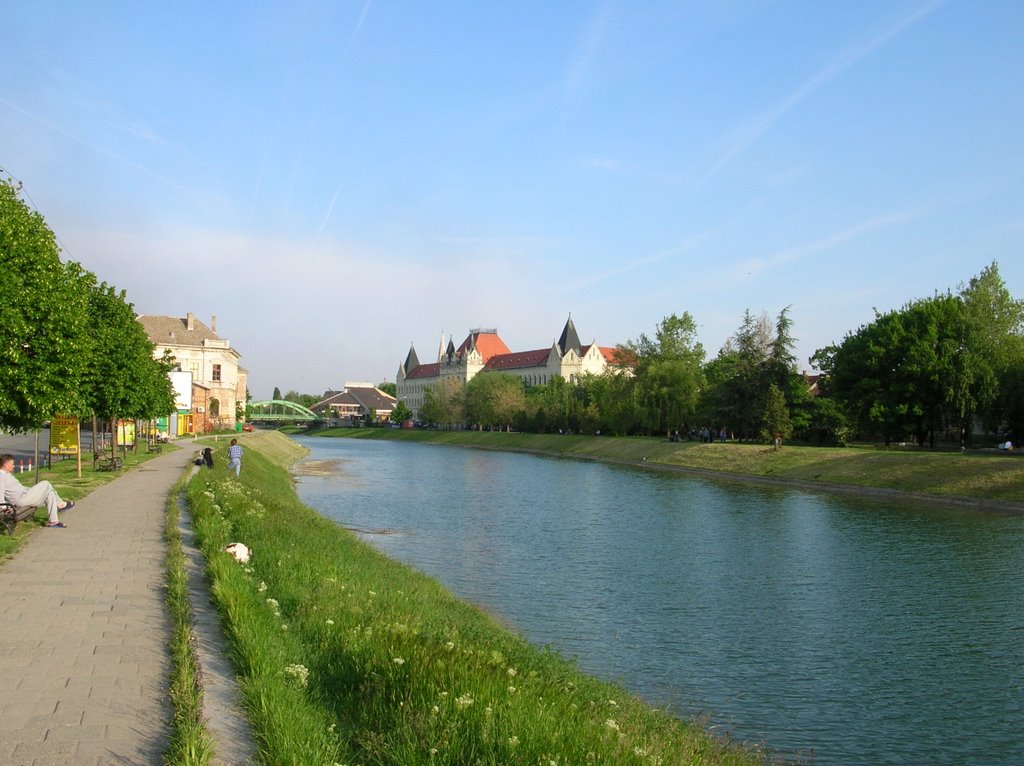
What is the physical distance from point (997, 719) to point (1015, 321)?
51.1 meters

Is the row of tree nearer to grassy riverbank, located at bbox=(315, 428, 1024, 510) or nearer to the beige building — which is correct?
grassy riverbank, located at bbox=(315, 428, 1024, 510)

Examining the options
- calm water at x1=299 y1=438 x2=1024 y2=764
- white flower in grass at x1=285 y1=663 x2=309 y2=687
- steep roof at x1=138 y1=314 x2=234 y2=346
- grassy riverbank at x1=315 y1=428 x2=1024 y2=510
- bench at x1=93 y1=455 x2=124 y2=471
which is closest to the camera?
white flower in grass at x1=285 y1=663 x2=309 y2=687

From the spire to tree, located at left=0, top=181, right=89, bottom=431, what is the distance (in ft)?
472

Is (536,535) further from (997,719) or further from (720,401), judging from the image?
(720,401)

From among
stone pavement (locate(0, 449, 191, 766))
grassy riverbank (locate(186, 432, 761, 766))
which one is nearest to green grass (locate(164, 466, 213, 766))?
stone pavement (locate(0, 449, 191, 766))

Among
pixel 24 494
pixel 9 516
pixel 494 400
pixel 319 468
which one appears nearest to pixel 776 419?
pixel 319 468

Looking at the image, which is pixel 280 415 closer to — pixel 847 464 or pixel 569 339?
pixel 569 339

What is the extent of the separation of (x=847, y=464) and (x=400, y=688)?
4157 centimetres

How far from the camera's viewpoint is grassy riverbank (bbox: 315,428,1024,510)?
36062mm

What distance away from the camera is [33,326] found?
672 inches

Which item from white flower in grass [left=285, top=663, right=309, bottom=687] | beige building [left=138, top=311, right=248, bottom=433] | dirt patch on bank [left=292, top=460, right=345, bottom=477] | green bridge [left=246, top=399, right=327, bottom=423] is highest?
beige building [left=138, top=311, right=248, bottom=433]

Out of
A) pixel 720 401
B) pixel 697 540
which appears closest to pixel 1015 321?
pixel 720 401

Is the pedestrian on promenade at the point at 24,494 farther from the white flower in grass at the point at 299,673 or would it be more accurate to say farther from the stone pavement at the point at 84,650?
the white flower in grass at the point at 299,673

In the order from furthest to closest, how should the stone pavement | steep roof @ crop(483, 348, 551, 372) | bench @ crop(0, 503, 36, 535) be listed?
steep roof @ crop(483, 348, 551, 372), bench @ crop(0, 503, 36, 535), the stone pavement
